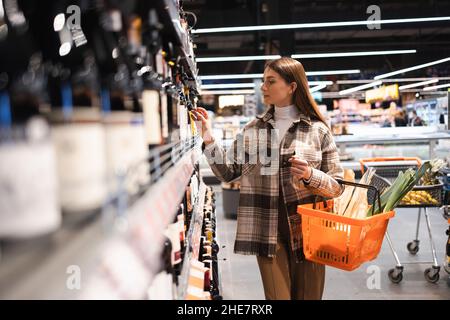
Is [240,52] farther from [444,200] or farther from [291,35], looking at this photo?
[444,200]

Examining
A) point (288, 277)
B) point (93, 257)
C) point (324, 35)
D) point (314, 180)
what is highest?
point (324, 35)

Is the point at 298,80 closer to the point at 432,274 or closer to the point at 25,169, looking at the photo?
the point at 25,169

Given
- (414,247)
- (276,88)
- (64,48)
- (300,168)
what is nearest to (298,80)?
(276,88)

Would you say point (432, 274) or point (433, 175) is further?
point (433, 175)

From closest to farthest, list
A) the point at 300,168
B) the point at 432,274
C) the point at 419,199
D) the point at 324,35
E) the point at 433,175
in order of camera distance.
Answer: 1. the point at 300,168
2. the point at 432,274
3. the point at 419,199
4. the point at 433,175
5. the point at 324,35

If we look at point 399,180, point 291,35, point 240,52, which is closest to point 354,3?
point 291,35

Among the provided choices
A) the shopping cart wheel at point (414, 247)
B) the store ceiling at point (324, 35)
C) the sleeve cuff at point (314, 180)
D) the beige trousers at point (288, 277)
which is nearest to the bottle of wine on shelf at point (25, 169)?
the sleeve cuff at point (314, 180)

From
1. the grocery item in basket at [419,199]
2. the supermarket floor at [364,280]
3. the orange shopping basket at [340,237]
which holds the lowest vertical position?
the supermarket floor at [364,280]

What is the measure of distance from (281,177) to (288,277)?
0.52 metres

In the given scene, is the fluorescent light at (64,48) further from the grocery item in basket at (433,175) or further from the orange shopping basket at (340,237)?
the grocery item in basket at (433,175)

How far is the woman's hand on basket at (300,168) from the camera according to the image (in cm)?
222

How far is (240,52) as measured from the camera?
17359 millimetres

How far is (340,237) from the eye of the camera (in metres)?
2.11

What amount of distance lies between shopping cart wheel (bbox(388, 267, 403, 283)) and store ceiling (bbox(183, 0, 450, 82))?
4.20m
